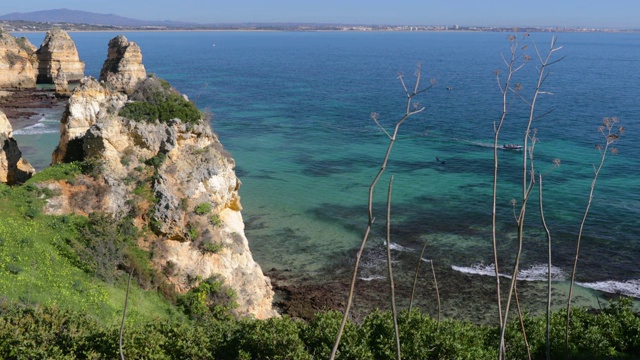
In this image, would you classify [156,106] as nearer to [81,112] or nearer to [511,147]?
[81,112]

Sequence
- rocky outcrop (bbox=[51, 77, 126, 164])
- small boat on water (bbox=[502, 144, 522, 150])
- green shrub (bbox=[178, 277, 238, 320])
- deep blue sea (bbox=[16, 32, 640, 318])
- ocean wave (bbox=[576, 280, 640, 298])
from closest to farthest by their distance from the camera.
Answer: green shrub (bbox=[178, 277, 238, 320]) → rocky outcrop (bbox=[51, 77, 126, 164]) → ocean wave (bbox=[576, 280, 640, 298]) → deep blue sea (bbox=[16, 32, 640, 318]) → small boat on water (bbox=[502, 144, 522, 150])

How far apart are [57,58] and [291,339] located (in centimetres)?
9566

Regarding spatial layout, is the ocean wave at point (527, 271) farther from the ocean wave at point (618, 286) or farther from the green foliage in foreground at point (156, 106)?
the green foliage in foreground at point (156, 106)

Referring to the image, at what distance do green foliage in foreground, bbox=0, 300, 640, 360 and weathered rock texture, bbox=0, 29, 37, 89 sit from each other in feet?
284

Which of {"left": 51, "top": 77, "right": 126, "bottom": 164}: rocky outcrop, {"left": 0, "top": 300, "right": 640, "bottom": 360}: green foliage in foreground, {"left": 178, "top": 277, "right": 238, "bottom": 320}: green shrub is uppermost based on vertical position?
{"left": 51, "top": 77, "right": 126, "bottom": 164}: rocky outcrop

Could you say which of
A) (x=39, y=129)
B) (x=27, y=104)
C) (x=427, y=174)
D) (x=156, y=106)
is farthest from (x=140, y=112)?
(x=27, y=104)

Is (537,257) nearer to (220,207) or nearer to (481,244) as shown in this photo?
(481,244)

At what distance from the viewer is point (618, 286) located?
31.4 metres

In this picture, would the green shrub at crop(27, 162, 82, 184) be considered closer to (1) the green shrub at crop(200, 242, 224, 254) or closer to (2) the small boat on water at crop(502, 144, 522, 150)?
(1) the green shrub at crop(200, 242, 224, 254)

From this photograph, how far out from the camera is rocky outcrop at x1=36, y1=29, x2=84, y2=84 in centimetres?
9631

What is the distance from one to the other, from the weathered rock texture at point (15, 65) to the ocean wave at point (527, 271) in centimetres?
8550

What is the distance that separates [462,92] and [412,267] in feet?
230

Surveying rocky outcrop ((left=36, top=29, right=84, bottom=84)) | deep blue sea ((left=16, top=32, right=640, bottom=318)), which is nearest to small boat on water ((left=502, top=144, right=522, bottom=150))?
deep blue sea ((left=16, top=32, right=640, bottom=318))

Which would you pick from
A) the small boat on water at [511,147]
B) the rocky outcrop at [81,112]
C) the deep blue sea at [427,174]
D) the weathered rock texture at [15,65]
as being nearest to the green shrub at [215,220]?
the rocky outcrop at [81,112]
